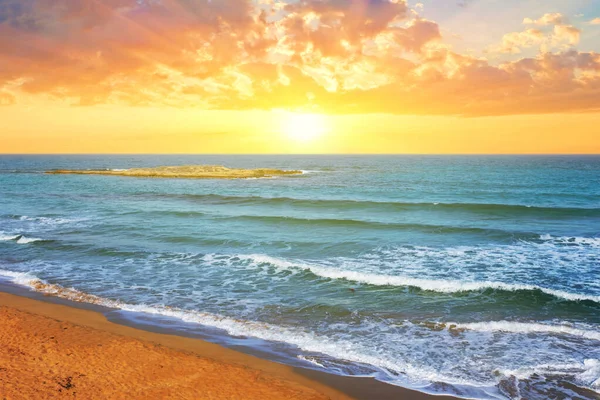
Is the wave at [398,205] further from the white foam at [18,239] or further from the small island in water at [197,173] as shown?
the small island in water at [197,173]

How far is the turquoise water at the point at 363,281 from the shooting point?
33.6ft

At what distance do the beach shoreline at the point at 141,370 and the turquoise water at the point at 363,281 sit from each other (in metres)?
0.74

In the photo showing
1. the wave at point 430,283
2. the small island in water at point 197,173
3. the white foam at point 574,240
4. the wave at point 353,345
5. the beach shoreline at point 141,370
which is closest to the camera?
the beach shoreline at point 141,370

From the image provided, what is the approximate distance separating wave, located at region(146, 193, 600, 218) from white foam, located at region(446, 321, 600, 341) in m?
25.4

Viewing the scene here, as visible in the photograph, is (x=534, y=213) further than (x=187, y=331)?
Yes

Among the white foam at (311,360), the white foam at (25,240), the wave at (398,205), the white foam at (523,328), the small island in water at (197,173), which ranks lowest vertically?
the white foam at (311,360)

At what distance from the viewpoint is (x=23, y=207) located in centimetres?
3953

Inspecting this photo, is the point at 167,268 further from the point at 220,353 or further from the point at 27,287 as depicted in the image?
the point at 220,353

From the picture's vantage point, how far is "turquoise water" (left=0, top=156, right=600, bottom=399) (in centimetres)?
1025

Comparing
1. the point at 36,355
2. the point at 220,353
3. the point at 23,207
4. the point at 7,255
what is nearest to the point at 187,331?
the point at 220,353

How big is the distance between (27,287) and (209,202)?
2752 centimetres

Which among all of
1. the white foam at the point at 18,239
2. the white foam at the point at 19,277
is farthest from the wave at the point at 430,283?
the white foam at the point at 18,239

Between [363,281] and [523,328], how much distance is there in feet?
20.7

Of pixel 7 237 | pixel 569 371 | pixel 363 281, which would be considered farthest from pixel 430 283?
pixel 7 237
